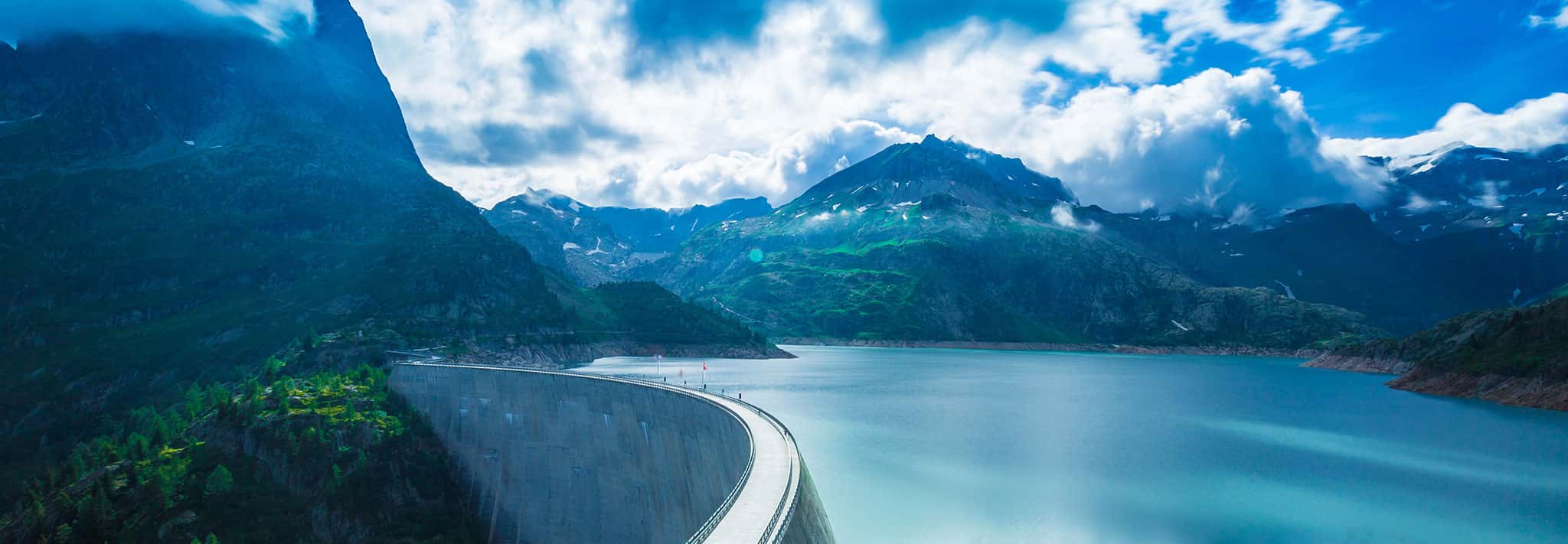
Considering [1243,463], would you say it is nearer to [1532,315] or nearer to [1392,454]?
[1392,454]

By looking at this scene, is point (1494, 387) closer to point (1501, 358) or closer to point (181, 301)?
point (1501, 358)

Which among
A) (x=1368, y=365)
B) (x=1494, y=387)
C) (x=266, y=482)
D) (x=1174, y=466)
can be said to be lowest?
(x=266, y=482)

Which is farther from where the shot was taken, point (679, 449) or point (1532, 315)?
point (1532, 315)

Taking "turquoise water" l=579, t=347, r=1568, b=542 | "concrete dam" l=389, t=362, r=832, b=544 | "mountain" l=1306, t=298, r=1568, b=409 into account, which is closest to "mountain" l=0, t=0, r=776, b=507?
"concrete dam" l=389, t=362, r=832, b=544

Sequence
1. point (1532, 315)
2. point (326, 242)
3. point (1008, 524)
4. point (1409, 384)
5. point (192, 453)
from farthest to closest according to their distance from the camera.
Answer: point (326, 242)
point (1409, 384)
point (1532, 315)
point (192, 453)
point (1008, 524)

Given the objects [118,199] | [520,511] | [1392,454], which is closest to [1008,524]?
[520,511]

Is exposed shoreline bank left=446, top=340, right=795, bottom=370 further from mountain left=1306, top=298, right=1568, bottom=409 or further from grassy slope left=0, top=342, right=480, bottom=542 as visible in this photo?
mountain left=1306, top=298, right=1568, bottom=409

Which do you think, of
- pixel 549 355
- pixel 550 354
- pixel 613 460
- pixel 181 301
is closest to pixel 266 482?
pixel 613 460
